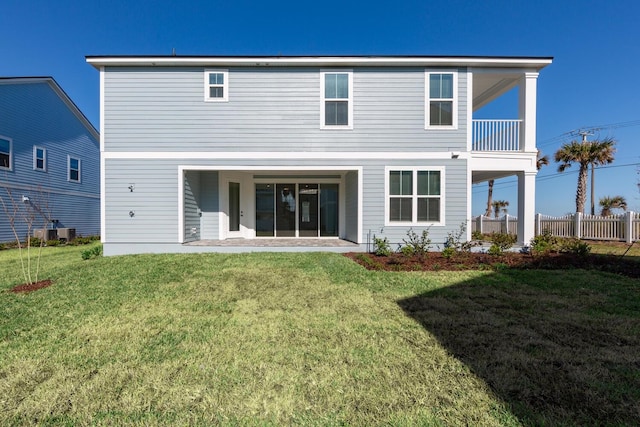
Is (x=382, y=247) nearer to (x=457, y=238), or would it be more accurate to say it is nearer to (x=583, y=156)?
(x=457, y=238)

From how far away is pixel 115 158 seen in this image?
29.5ft

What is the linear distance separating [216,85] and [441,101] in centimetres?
728

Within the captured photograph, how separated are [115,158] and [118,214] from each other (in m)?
1.77

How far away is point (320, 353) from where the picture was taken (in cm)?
297

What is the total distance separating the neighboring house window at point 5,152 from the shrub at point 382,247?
53.7ft

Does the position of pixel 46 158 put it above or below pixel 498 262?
above

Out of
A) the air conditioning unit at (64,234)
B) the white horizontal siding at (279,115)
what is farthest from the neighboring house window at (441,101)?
the air conditioning unit at (64,234)

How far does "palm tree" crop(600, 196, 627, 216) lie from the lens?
20.1 metres

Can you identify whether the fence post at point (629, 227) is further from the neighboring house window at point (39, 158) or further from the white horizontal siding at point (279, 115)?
the neighboring house window at point (39, 158)

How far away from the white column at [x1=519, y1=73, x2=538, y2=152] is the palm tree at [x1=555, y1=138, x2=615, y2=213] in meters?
Answer: 13.7

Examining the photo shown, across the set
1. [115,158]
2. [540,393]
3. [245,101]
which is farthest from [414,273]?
[115,158]

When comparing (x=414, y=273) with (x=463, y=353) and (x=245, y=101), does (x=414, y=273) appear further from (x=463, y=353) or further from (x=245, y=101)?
(x=245, y=101)

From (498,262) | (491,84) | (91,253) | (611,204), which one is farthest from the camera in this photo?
(611,204)

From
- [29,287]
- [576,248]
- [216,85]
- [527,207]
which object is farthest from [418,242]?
[29,287]
